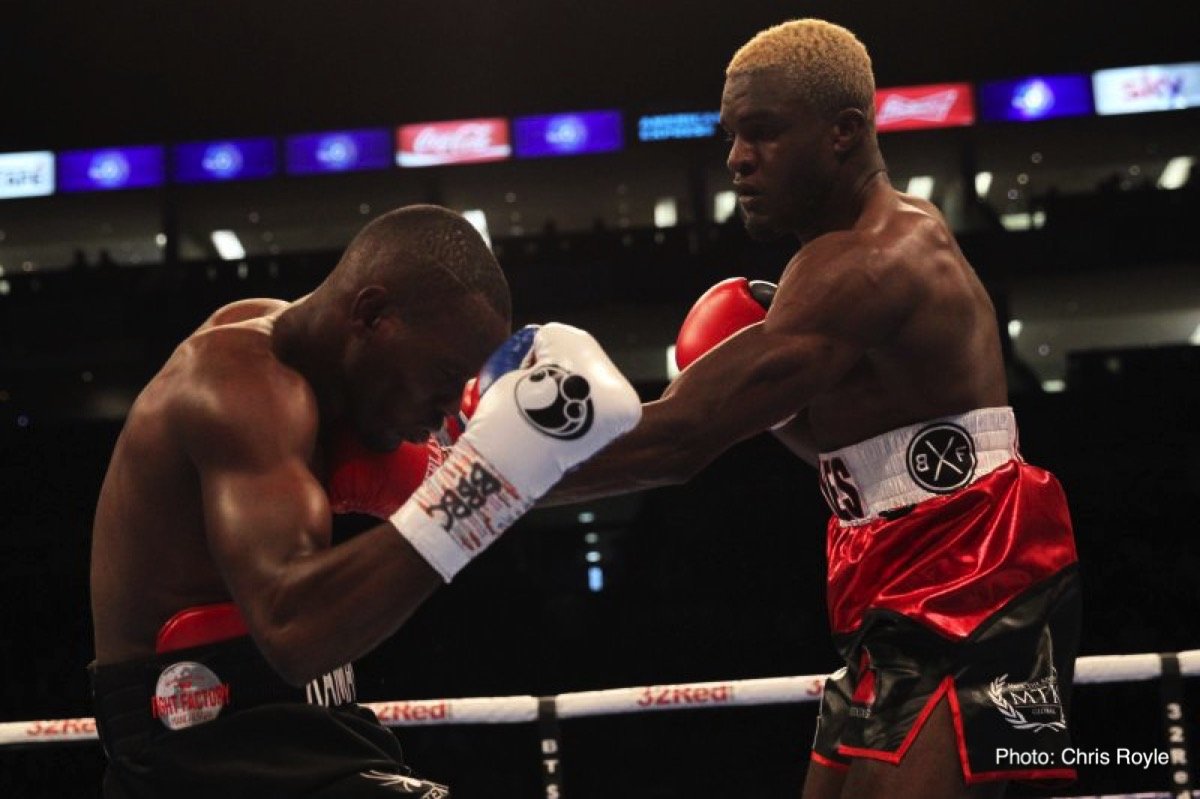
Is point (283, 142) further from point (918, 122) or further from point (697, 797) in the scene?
point (697, 797)

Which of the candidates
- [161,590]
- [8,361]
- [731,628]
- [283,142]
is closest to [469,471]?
[161,590]

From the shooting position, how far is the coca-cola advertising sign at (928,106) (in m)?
13.7

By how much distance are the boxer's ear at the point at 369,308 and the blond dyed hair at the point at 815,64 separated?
2.71ft

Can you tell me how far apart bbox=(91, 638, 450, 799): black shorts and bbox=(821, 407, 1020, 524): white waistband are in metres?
0.86

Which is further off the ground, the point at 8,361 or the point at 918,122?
the point at 918,122

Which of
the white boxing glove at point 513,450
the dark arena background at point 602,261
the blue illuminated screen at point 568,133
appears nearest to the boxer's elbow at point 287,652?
the white boxing glove at point 513,450

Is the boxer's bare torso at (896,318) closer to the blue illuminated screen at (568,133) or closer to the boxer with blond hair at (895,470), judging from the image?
the boxer with blond hair at (895,470)

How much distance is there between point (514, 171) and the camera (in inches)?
622

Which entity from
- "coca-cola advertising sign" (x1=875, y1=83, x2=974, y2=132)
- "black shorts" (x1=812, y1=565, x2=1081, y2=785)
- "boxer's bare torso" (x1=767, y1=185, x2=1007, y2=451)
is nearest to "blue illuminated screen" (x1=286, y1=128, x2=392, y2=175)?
"coca-cola advertising sign" (x1=875, y1=83, x2=974, y2=132)

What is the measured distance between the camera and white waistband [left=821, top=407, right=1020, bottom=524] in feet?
6.67

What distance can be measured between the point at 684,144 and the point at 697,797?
8.88 metres

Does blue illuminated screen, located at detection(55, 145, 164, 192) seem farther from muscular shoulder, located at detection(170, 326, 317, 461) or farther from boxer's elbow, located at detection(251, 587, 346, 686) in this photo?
boxer's elbow, located at detection(251, 587, 346, 686)

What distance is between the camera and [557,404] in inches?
61.4

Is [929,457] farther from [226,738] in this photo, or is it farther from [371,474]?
[226,738]
